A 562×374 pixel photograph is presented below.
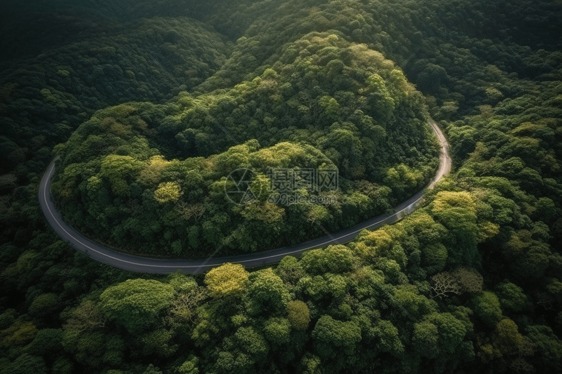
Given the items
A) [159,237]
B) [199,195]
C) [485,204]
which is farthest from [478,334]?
[159,237]

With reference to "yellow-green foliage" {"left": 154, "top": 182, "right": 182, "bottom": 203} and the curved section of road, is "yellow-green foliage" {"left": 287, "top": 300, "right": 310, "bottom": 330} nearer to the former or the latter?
the curved section of road

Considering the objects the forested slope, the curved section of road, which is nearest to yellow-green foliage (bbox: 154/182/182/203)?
the forested slope

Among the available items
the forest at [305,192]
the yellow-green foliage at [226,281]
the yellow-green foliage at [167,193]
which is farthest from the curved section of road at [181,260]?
the yellow-green foliage at [167,193]

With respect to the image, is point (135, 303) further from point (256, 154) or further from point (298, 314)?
point (256, 154)

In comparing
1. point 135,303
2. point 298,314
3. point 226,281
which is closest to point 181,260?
point 135,303

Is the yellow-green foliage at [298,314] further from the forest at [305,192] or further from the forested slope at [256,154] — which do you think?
the forested slope at [256,154]

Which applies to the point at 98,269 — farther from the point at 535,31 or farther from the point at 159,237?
the point at 535,31

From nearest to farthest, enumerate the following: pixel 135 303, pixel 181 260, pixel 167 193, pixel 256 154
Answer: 1. pixel 135 303
2. pixel 181 260
3. pixel 167 193
4. pixel 256 154

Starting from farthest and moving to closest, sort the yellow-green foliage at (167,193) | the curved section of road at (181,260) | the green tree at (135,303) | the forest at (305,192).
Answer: the yellow-green foliage at (167,193)
the curved section of road at (181,260)
the forest at (305,192)
the green tree at (135,303)
